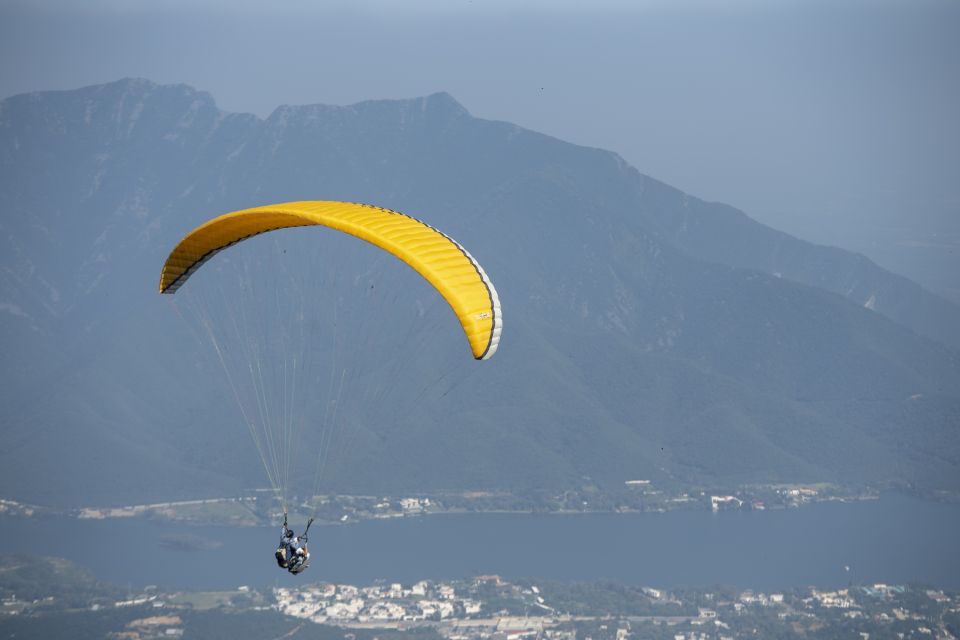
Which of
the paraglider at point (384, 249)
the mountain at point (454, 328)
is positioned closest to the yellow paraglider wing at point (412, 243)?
the paraglider at point (384, 249)

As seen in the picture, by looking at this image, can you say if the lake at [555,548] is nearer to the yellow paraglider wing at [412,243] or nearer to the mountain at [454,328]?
the mountain at [454,328]

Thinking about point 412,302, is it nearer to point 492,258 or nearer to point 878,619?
point 492,258

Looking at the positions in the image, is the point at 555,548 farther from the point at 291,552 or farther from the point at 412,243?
the point at 412,243

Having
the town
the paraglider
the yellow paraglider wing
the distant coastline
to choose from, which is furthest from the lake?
the yellow paraglider wing

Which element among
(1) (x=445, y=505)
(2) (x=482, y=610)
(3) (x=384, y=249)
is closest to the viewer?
(3) (x=384, y=249)

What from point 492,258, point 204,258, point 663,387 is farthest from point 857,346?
point 204,258

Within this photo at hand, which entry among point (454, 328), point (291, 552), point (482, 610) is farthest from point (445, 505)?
point (291, 552)

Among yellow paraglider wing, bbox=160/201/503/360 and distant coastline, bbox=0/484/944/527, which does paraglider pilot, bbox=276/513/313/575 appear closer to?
yellow paraglider wing, bbox=160/201/503/360
